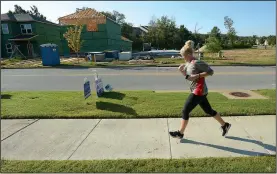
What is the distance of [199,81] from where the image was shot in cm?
400

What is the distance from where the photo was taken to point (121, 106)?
6.40 m

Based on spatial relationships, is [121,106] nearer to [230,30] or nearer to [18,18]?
[18,18]

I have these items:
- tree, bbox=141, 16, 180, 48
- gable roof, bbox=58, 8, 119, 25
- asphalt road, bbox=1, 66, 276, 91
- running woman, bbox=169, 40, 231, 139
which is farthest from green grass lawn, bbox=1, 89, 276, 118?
tree, bbox=141, 16, 180, 48

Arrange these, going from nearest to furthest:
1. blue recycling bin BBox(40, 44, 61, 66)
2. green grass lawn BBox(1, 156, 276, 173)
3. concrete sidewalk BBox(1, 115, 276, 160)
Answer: green grass lawn BBox(1, 156, 276, 173)
concrete sidewalk BBox(1, 115, 276, 160)
blue recycling bin BBox(40, 44, 61, 66)

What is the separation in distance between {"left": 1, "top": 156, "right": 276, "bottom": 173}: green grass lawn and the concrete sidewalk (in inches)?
8.4

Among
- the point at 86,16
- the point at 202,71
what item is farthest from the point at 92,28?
Result: the point at 202,71

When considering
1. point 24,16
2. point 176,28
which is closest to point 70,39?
point 24,16

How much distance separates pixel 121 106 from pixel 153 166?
3.21 m

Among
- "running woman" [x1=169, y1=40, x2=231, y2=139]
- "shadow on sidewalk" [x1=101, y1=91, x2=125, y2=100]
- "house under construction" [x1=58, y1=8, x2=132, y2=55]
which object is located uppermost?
"house under construction" [x1=58, y1=8, x2=132, y2=55]

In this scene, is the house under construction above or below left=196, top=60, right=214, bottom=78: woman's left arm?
above

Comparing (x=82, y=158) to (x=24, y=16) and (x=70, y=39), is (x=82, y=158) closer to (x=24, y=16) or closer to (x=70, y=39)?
(x=70, y=39)

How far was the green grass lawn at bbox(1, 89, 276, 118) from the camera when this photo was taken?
5.75 m

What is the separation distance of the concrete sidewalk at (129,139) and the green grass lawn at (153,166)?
0.21 metres

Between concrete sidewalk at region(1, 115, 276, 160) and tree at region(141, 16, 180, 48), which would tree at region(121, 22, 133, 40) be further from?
concrete sidewalk at region(1, 115, 276, 160)
